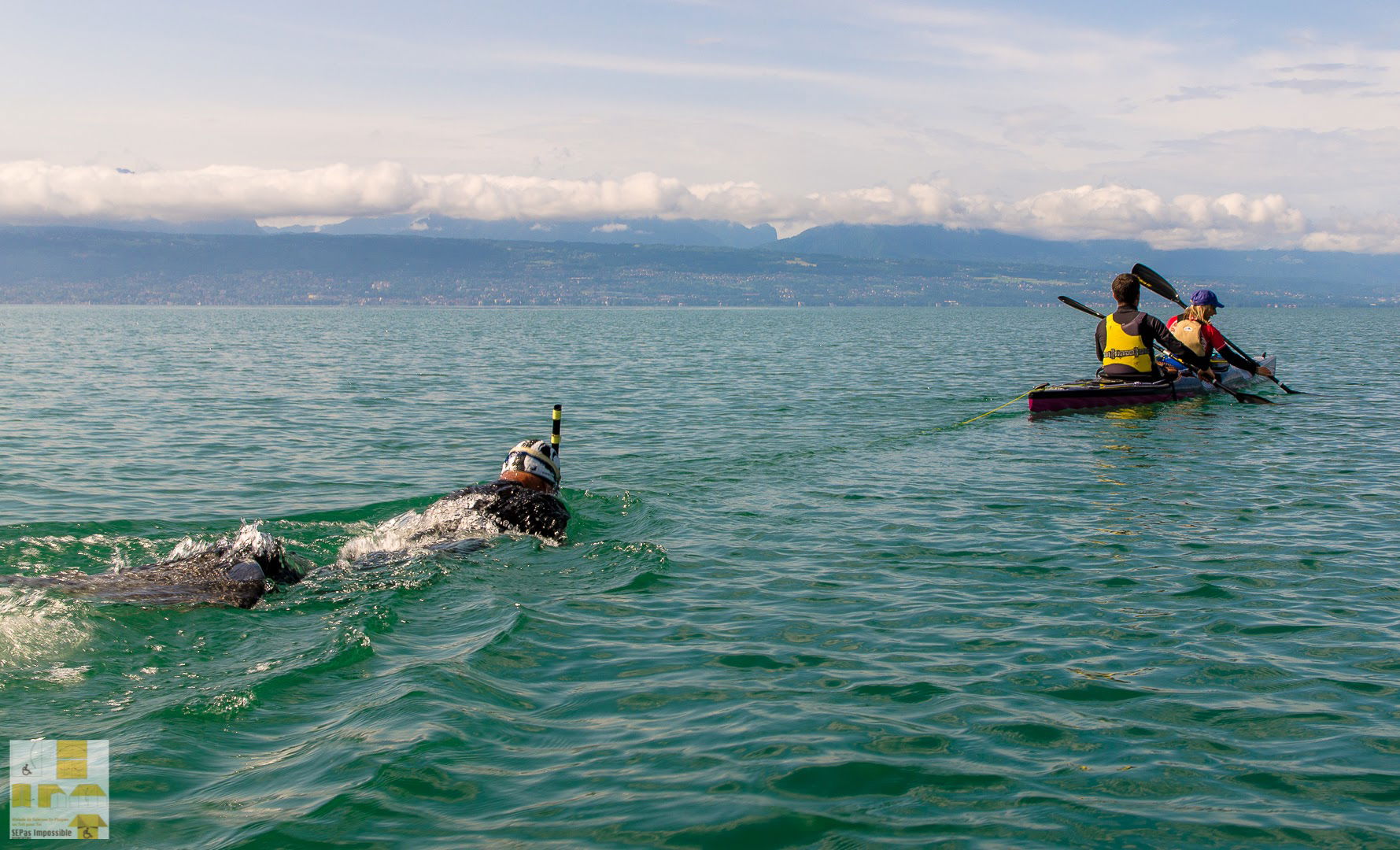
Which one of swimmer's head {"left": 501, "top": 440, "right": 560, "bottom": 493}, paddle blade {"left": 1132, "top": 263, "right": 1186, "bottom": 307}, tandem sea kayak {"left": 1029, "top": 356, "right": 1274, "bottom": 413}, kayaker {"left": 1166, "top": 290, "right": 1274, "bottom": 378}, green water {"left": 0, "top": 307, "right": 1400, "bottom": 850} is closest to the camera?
green water {"left": 0, "top": 307, "right": 1400, "bottom": 850}

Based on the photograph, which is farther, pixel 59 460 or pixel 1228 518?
pixel 59 460

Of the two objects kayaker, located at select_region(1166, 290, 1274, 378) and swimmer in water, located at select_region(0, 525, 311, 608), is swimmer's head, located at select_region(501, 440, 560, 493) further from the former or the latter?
kayaker, located at select_region(1166, 290, 1274, 378)

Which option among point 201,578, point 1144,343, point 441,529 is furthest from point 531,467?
point 1144,343

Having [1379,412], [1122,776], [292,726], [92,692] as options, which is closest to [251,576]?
[92,692]

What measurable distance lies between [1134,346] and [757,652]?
18247 millimetres

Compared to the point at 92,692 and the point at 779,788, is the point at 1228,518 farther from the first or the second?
Result: the point at 92,692

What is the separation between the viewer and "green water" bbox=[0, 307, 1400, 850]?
5.56 metres

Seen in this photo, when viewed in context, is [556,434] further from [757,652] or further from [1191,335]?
[1191,335]

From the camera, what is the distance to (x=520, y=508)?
1134cm

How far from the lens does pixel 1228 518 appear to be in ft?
42.0

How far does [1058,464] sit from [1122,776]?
11.8m

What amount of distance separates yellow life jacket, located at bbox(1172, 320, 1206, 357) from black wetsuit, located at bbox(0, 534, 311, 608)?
21.8 metres

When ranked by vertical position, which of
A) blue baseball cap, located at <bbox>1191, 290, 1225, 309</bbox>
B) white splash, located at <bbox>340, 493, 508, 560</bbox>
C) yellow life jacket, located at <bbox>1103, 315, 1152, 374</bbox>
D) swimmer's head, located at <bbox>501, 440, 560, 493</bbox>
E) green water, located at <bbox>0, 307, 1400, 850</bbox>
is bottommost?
green water, located at <bbox>0, 307, 1400, 850</bbox>

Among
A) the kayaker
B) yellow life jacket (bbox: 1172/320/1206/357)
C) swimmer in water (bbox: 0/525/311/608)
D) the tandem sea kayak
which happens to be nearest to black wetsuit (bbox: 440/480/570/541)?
swimmer in water (bbox: 0/525/311/608)
